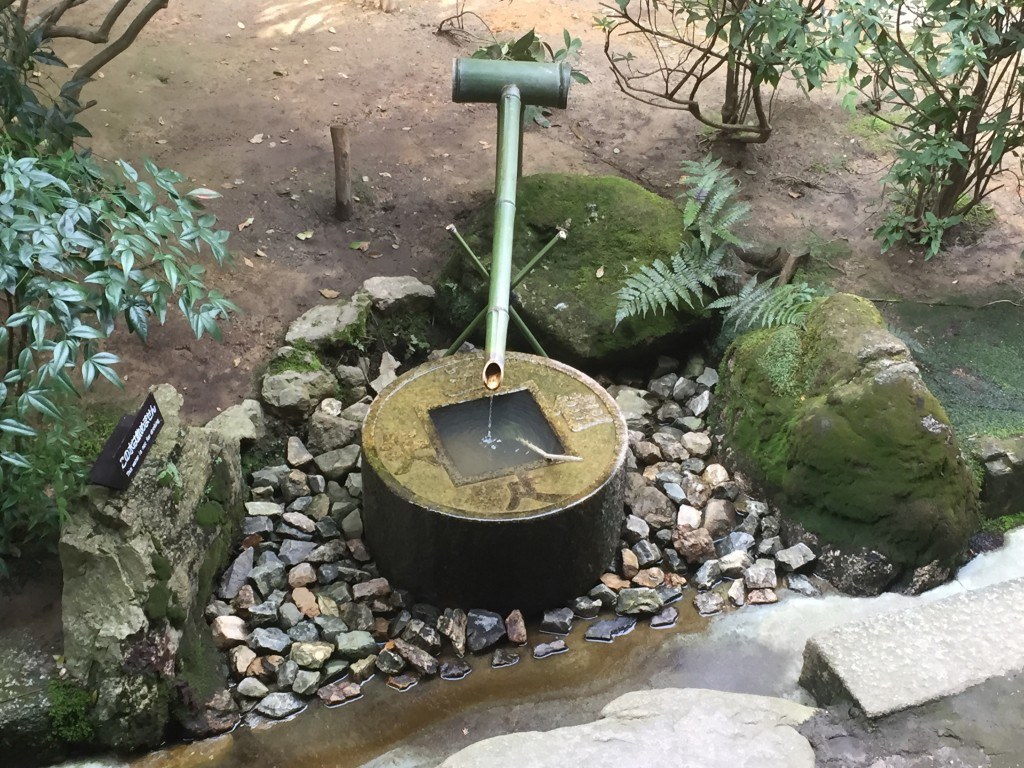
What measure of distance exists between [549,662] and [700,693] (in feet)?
2.05

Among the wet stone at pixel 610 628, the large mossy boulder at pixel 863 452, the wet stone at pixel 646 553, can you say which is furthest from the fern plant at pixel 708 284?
the wet stone at pixel 610 628

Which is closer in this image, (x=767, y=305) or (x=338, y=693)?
(x=338, y=693)

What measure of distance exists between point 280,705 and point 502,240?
5.88 ft

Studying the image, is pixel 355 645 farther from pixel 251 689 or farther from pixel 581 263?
pixel 581 263

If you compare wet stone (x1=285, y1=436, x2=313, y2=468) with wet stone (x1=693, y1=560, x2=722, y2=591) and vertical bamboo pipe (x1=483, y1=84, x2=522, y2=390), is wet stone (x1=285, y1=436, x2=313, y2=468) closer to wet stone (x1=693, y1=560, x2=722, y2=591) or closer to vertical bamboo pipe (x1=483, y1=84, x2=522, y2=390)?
vertical bamboo pipe (x1=483, y1=84, x2=522, y2=390)

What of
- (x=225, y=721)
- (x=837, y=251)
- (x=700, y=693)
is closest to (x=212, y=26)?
(x=837, y=251)

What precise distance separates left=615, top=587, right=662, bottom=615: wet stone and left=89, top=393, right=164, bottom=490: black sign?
5.91 feet

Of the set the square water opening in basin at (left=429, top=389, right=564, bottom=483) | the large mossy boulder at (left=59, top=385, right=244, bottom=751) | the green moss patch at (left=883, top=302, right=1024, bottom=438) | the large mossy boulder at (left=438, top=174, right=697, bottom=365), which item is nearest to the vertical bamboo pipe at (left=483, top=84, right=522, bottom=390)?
the square water opening in basin at (left=429, top=389, right=564, bottom=483)

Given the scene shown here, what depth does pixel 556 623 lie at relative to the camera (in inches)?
133

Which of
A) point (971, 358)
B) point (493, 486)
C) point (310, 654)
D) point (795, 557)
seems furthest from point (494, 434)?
point (971, 358)

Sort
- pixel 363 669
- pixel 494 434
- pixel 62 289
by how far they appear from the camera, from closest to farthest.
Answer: pixel 62 289 < pixel 363 669 < pixel 494 434

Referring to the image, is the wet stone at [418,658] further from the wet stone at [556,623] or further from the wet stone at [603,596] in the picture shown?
the wet stone at [603,596]

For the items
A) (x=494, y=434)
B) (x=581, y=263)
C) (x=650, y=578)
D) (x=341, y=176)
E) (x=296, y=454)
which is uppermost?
(x=341, y=176)

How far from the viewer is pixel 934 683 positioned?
9.02 ft
